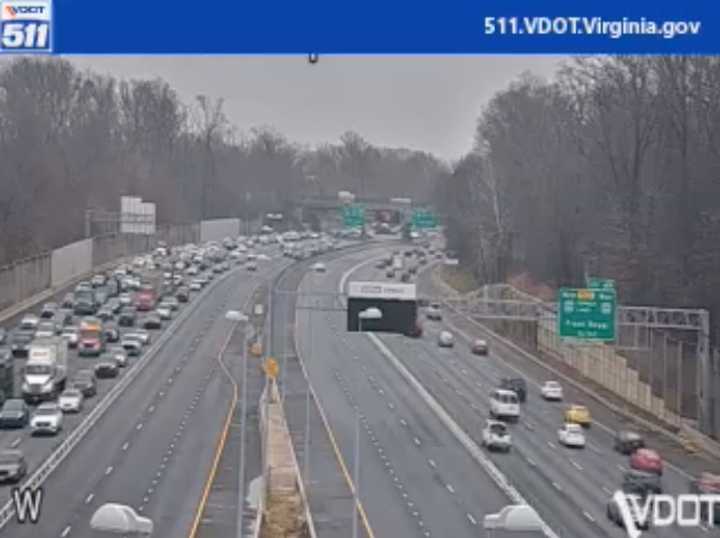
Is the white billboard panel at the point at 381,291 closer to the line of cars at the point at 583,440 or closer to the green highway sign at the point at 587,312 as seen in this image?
the green highway sign at the point at 587,312

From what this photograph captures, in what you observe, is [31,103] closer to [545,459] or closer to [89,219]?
[89,219]

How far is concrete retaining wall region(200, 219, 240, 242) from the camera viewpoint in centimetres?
2761

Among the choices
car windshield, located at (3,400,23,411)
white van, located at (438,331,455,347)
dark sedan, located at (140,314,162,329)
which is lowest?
car windshield, located at (3,400,23,411)

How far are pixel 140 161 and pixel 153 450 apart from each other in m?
12.5

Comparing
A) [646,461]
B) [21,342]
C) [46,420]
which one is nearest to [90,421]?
[46,420]

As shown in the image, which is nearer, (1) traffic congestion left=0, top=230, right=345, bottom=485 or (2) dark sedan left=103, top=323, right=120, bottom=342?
(1) traffic congestion left=0, top=230, right=345, bottom=485

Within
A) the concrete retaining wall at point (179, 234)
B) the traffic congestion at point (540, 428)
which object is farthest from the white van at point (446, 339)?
the concrete retaining wall at point (179, 234)

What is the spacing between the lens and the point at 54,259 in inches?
1200

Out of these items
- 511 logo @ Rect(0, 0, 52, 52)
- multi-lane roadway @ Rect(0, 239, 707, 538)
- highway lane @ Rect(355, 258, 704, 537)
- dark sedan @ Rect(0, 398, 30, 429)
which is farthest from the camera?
dark sedan @ Rect(0, 398, 30, 429)

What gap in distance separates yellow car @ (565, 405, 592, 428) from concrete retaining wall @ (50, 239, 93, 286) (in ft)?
51.0

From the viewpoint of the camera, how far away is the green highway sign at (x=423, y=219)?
24.6 metres

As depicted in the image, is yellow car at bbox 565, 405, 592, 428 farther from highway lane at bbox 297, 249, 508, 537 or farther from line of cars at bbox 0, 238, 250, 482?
line of cars at bbox 0, 238, 250, 482

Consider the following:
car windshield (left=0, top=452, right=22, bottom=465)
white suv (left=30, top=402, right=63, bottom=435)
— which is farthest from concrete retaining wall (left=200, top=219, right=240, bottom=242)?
car windshield (left=0, top=452, right=22, bottom=465)

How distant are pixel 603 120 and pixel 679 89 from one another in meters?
2.10
